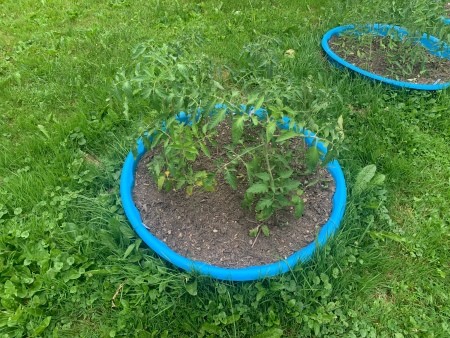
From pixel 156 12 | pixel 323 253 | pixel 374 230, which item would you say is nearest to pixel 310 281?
pixel 323 253

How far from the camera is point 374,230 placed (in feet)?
7.75

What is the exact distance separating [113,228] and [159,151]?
1.62 ft

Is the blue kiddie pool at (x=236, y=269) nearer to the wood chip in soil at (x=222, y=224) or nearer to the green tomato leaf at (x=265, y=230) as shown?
the wood chip in soil at (x=222, y=224)

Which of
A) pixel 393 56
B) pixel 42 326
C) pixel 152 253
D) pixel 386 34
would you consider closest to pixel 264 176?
pixel 152 253

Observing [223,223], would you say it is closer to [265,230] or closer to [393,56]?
[265,230]

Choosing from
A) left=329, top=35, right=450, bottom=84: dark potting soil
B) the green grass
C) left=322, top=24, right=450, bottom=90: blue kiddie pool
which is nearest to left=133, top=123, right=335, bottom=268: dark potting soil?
the green grass

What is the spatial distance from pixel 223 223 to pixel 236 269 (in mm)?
277

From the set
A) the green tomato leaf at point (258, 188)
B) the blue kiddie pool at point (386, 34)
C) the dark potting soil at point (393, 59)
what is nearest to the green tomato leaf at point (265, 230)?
the green tomato leaf at point (258, 188)

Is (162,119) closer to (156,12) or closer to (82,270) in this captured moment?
(82,270)

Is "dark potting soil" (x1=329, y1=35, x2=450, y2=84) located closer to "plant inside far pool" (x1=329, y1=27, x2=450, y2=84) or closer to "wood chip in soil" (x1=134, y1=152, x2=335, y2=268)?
"plant inside far pool" (x1=329, y1=27, x2=450, y2=84)

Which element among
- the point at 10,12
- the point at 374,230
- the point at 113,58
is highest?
the point at 10,12

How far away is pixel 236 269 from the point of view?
197 cm

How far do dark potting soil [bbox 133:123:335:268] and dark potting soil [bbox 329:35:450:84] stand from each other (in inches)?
54.3

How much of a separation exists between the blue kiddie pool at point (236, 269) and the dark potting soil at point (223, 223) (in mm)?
45
